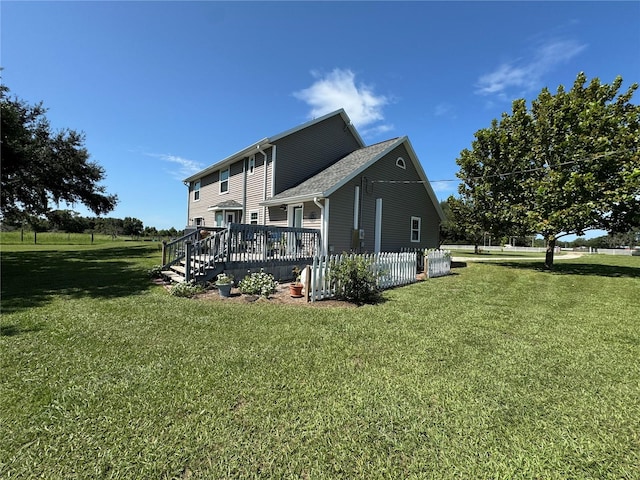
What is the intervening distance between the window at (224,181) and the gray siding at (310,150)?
16.7 ft

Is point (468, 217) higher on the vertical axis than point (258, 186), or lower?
lower

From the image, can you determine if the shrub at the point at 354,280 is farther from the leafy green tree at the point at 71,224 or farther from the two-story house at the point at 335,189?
the leafy green tree at the point at 71,224

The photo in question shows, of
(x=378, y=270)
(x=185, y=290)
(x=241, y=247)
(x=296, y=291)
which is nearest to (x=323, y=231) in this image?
(x=378, y=270)

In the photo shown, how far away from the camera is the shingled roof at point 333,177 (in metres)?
11.4

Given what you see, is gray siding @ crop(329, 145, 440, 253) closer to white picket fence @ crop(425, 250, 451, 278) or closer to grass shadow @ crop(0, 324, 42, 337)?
white picket fence @ crop(425, 250, 451, 278)

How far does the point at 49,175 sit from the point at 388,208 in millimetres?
23907

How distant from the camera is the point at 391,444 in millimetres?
2354

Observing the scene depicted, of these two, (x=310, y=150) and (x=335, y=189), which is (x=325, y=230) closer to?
(x=335, y=189)

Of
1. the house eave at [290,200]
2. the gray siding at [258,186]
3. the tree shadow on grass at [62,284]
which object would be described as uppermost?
the gray siding at [258,186]

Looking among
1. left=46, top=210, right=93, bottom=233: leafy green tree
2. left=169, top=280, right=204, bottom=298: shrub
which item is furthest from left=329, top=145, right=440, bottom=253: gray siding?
left=46, top=210, right=93, bottom=233: leafy green tree

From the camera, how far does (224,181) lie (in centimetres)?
1747

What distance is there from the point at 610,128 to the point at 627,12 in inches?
217

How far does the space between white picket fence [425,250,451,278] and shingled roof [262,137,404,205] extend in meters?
4.69

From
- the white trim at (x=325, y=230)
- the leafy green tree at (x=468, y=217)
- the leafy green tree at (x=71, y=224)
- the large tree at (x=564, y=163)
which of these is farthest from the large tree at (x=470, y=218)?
the leafy green tree at (x=71, y=224)
